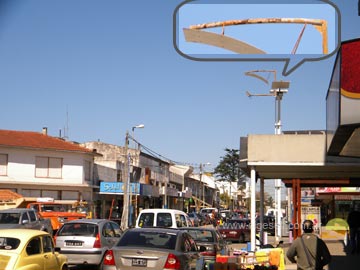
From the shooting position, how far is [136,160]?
219 ft

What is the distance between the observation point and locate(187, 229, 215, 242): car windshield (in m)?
17.9

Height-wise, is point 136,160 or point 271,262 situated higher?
point 136,160

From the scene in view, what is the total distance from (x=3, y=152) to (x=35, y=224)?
2653 cm

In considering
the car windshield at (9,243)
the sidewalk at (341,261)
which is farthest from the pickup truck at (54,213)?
the car windshield at (9,243)

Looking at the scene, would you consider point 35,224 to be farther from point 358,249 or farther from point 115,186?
point 115,186

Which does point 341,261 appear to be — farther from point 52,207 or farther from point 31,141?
point 31,141

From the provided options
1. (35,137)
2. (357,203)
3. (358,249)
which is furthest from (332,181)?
(35,137)

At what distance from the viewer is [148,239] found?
1275 centimetres

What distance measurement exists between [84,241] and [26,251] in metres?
6.16

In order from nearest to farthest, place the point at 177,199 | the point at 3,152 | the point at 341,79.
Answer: the point at 341,79
the point at 3,152
the point at 177,199

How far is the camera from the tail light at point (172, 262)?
12.0m

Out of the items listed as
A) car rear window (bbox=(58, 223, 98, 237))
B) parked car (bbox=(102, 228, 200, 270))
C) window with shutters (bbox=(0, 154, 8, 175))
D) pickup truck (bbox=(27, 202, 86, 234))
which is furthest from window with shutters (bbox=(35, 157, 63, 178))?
parked car (bbox=(102, 228, 200, 270))

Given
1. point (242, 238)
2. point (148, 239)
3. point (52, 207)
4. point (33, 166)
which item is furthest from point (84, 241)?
point (33, 166)

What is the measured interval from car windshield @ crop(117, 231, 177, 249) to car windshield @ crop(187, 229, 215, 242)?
509cm
